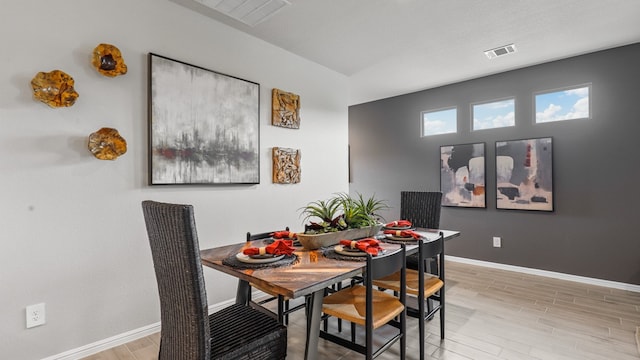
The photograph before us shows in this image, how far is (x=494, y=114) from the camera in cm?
425

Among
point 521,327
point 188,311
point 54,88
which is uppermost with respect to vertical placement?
point 54,88

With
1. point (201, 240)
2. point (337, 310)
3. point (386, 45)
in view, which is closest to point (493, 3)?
point (386, 45)

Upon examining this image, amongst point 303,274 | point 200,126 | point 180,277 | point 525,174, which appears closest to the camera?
point 180,277

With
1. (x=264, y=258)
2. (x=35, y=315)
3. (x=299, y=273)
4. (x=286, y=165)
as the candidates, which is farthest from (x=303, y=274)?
(x=286, y=165)

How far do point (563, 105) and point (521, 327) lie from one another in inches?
107

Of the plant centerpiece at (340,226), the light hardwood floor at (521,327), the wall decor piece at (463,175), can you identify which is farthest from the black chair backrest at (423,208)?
the wall decor piece at (463,175)

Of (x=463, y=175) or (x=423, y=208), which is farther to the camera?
(x=463, y=175)

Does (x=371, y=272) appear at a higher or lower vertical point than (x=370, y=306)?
higher

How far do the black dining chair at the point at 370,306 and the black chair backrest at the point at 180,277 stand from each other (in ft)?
2.45

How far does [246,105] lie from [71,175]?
1.47 meters

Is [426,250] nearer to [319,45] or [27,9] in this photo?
[319,45]

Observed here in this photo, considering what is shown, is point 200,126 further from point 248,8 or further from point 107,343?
point 107,343

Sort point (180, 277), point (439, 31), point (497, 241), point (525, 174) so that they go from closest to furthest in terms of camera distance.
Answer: point (180, 277) → point (439, 31) → point (525, 174) → point (497, 241)

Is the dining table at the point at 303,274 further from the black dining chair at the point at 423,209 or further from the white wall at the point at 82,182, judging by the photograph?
the black dining chair at the point at 423,209
